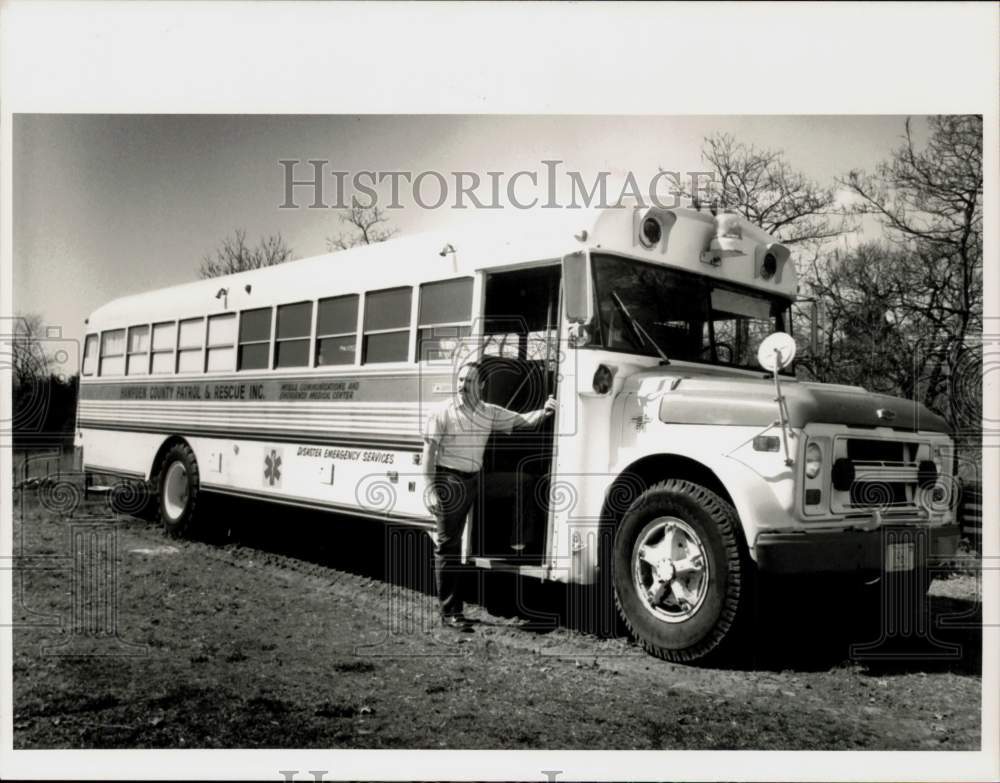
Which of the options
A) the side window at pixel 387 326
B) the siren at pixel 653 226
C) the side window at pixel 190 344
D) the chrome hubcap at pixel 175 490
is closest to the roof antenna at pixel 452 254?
the side window at pixel 387 326

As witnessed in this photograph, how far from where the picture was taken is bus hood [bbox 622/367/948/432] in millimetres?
4320

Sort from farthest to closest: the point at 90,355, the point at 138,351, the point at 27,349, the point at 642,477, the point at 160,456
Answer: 1. the point at 90,355
2. the point at 138,351
3. the point at 160,456
4. the point at 27,349
5. the point at 642,477

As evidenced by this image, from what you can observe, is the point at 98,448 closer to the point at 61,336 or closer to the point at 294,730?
the point at 61,336

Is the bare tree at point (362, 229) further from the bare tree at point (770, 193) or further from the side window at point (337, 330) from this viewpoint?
the bare tree at point (770, 193)

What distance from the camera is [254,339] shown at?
7.11 m

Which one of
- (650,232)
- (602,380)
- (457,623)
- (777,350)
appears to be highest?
(650,232)

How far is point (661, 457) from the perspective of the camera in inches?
→ 186

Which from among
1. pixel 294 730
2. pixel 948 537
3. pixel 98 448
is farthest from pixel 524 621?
pixel 98 448

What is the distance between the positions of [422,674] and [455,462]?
3.90 ft

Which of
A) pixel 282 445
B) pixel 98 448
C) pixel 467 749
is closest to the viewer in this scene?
pixel 467 749

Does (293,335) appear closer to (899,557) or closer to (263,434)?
(263,434)

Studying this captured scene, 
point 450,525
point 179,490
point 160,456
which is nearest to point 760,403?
point 450,525

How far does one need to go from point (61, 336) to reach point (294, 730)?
2.61m

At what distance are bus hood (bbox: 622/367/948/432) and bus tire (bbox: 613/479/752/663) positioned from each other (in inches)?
15.3
